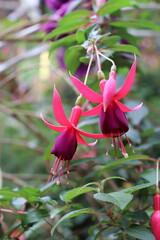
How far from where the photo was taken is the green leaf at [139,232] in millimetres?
408

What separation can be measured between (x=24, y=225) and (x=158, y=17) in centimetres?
121

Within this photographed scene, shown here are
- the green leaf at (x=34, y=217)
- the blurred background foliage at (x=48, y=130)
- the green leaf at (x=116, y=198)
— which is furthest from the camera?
the blurred background foliage at (x=48, y=130)

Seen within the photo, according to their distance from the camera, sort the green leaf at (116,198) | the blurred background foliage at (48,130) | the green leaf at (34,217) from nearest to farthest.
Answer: the green leaf at (116,198)
the green leaf at (34,217)
the blurred background foliage at (48,130)

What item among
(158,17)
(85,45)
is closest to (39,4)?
(158,17)

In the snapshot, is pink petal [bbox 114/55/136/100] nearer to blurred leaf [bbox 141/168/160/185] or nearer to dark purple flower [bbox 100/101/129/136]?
dark purple flower [bbox 100/101/129/136]

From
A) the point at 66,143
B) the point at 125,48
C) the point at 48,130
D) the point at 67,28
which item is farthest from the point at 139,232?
the point at 48,130

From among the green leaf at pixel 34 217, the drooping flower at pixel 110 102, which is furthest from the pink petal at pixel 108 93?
the green leaf at pixel 34 217

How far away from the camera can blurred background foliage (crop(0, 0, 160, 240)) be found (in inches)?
23.4

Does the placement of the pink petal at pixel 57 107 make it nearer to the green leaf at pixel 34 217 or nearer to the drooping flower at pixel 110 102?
the drooping flower at pixel 110 102

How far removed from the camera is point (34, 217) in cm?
50

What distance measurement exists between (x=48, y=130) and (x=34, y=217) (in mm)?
895

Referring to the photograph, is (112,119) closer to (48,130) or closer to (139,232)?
(139,232)

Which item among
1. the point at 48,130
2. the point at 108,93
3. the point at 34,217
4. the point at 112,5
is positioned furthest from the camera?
the point at 48,130

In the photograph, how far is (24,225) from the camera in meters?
0.50
